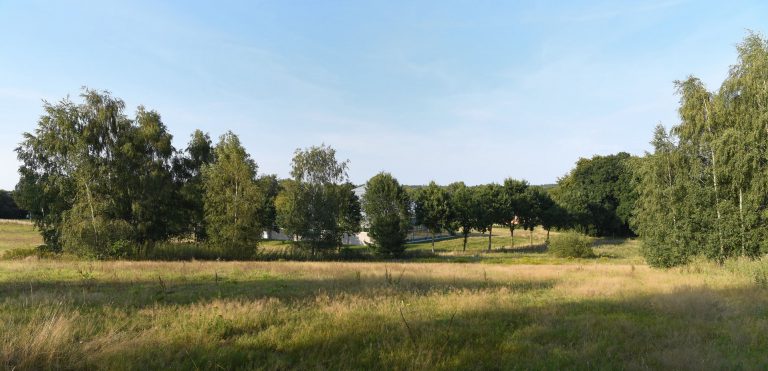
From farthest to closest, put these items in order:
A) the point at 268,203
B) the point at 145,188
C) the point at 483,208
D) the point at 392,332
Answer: the point at 268,203 → the point at 483,208 → the point at 145,188 → the point at 392,332

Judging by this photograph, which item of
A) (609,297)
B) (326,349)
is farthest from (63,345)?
(609,297)

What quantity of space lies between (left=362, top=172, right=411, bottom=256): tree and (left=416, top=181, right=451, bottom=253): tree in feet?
10.1

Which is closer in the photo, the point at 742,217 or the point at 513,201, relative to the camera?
the point at 742,217

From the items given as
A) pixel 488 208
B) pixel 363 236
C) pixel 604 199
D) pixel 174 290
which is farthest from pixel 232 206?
pixel 604 199

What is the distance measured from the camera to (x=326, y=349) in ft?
22.6

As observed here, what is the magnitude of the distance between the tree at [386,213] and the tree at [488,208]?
1078cm

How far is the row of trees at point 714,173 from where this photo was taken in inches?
1016

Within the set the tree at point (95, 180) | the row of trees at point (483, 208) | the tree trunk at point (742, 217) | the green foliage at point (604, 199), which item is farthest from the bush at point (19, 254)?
the green foliage at point (604, 199)

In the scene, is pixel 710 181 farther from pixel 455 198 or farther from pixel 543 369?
pixel 455 198

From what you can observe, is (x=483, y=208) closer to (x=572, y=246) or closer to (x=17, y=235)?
(x=572, y=246)

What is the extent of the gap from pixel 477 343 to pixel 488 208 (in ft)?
187

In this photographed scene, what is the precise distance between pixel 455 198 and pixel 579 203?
23830 millimetres

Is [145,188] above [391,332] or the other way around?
above

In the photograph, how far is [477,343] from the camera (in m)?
7.56
